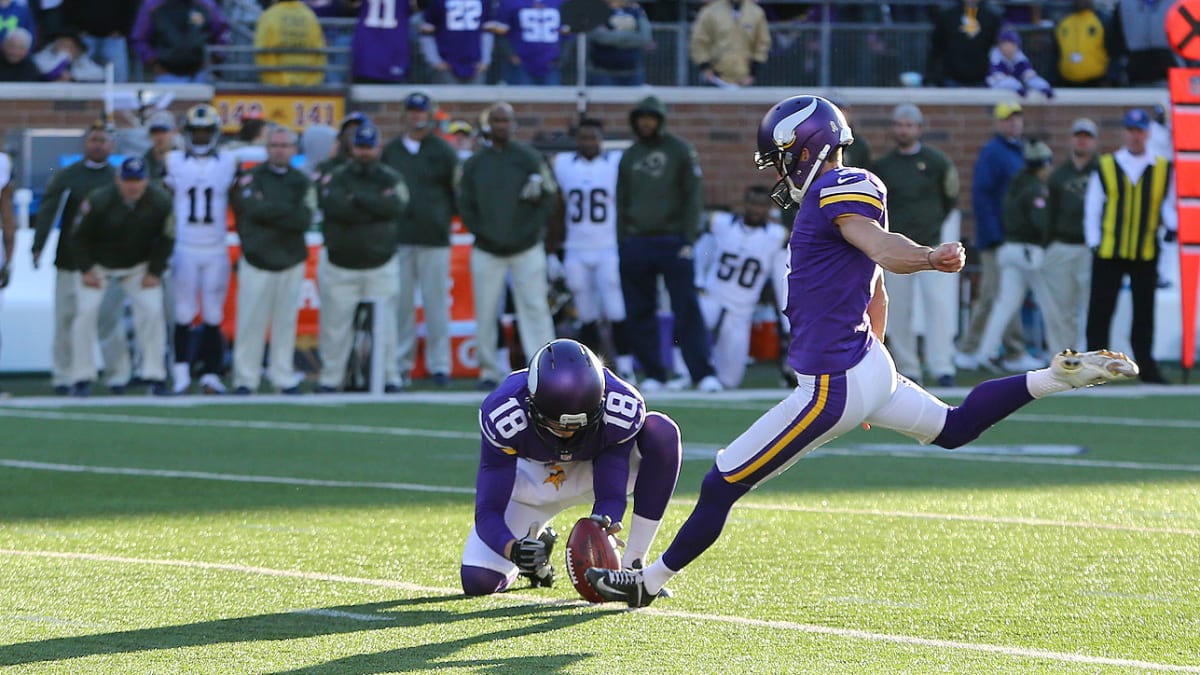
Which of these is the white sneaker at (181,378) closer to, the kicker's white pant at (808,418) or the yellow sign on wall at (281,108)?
the yellow sign on wall at (281,108)

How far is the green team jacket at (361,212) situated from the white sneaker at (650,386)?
2.06 m

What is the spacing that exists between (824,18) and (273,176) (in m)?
7.68

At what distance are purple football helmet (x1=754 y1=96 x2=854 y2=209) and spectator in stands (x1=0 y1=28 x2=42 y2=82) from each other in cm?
1337

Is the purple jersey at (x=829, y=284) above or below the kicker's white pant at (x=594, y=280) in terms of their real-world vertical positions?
above

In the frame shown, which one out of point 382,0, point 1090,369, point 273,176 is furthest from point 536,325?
point 1090,369

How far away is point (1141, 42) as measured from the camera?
65.2 ft

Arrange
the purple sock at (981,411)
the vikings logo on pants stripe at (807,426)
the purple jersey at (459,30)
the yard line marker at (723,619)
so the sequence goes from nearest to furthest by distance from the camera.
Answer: the yard line marker at (723,619) < the vikings logo on pants stripe at (807,426) < the purple sock at (981,411) < the purple jersey at (459,30)

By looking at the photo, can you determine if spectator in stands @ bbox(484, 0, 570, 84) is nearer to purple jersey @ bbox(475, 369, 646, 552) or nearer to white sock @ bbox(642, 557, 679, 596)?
purple jersey @ bbox(475, 369, 646, 552)

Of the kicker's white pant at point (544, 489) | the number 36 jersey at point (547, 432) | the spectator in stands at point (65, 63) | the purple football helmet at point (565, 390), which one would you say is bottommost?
the kicker's white pant at point (544, 489)

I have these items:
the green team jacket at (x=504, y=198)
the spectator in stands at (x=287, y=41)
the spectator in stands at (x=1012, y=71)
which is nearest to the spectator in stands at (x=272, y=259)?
the green team jacket at (x=504, y=198)

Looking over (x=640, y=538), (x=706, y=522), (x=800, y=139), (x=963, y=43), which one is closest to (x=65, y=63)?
(x=963, y=43)

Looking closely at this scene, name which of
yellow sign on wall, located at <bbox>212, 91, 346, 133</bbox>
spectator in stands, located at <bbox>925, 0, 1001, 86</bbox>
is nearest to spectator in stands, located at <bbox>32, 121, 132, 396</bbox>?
yellow sign on wall, located at <bbox>212, 91, 346, 133</bbox>

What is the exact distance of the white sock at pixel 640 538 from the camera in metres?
6.44

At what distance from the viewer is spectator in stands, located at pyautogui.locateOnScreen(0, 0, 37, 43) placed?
1784 cm
